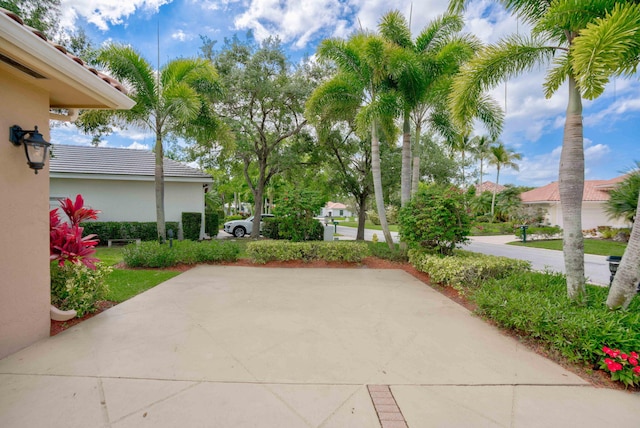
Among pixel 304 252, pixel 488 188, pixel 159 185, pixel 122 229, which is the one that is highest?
pixel 488 188

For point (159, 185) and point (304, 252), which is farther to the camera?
point (159, 185)

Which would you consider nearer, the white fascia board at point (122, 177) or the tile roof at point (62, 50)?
the tile roof at point (62, 50)

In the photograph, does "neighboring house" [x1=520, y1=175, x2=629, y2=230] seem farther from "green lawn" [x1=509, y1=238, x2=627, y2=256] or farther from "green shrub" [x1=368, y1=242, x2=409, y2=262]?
"green shrub" [x1=368, y1=242, x2=409, y2=262]

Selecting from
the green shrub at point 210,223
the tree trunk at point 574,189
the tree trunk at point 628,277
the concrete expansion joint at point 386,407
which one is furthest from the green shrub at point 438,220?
the green shrub at point 210,223

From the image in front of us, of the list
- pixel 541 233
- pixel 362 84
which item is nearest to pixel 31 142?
pixel 362 84

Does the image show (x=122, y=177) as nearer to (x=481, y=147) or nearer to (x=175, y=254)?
(x=175, y=254)

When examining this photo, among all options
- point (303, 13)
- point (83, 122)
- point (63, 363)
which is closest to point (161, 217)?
point (83, 122)

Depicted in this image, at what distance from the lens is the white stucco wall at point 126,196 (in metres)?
12.5

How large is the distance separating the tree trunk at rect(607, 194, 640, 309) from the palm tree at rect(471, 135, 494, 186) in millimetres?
30611

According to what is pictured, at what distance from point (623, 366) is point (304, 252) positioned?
273 inches

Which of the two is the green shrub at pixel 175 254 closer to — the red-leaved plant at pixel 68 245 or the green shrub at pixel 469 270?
the red-leaved plant at pixel 68 245

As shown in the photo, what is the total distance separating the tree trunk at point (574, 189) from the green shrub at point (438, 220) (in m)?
3.03

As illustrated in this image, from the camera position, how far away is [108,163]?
13.7 m

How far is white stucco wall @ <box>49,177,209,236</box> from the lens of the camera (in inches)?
492
